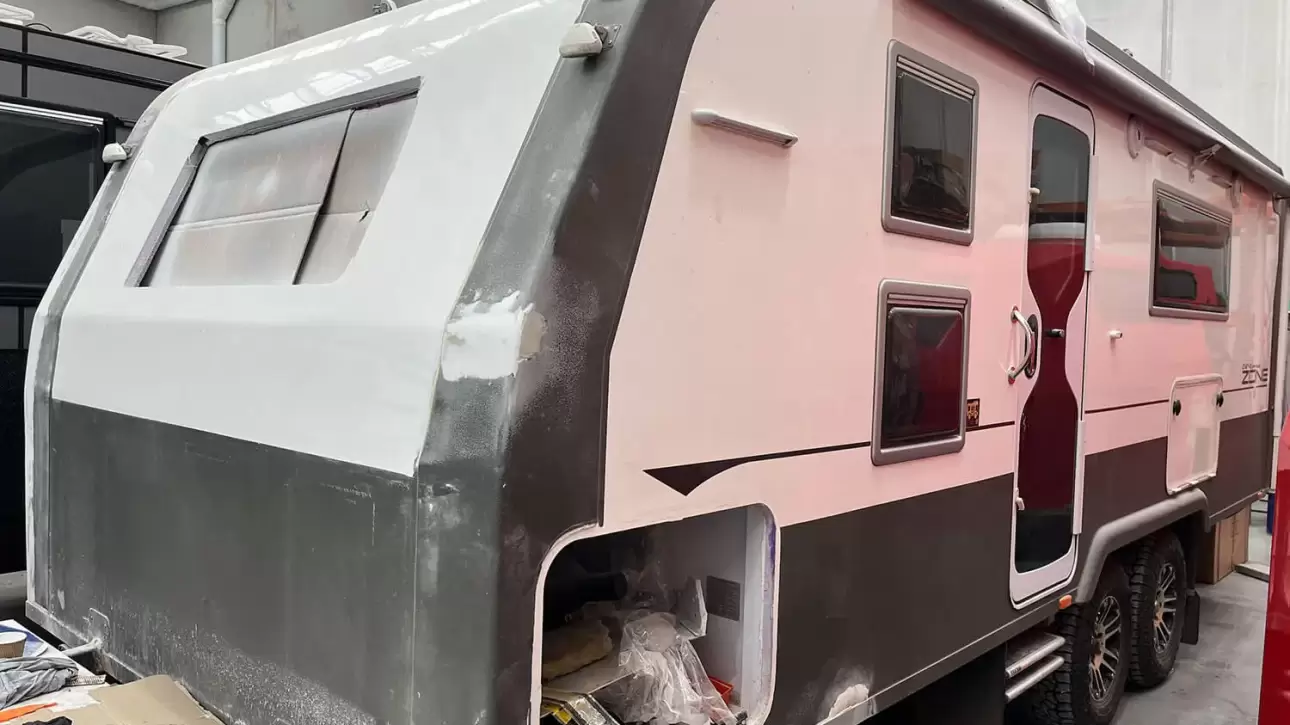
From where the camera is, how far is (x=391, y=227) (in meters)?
1.88

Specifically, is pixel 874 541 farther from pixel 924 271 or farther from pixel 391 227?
pixel 391 227

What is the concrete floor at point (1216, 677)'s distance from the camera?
14.4 ft

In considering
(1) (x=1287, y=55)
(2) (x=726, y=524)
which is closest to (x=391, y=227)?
(2) (x=726, y=524)

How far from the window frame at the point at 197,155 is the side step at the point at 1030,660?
2545mm

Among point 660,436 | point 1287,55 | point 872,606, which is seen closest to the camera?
point 660,436

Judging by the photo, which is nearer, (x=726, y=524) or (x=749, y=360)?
(x=749, y=360)

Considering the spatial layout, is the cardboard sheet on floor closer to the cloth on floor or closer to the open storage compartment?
the cloth on floor

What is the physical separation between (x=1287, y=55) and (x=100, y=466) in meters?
9.08

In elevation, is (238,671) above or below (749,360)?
below

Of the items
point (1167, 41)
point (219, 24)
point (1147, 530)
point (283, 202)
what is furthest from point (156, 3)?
point (1147, 530)

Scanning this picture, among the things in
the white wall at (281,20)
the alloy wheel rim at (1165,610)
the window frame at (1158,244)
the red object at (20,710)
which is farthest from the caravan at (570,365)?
the white wall at (281,20)

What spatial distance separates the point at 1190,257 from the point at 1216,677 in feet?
7.06

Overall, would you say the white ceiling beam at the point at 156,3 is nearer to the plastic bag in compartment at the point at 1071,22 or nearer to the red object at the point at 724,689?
the plastic bag in compartment at the point at 1071,22

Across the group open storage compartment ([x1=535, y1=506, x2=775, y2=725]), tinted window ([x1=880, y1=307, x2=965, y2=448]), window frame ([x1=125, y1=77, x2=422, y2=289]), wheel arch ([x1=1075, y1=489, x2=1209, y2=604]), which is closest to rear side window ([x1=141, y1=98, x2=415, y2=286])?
window frame ([x1=125, y1=77, x2=422, y2=289])
